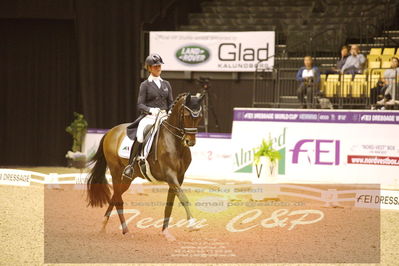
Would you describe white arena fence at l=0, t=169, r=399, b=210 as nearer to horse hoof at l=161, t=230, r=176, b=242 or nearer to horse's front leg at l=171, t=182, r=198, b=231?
horse hoof at l=161, t=230, r=176, b=242

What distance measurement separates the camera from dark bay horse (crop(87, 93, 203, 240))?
7602 mm

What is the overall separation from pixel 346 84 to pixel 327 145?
2.39 metres

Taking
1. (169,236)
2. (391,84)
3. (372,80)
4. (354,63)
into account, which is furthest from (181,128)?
(354,63)

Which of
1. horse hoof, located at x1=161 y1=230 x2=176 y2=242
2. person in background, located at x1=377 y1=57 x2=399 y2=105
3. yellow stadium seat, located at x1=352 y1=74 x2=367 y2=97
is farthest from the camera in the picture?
yellow stadium seat, located at x1=352 y1=74 x2=367 y2=97

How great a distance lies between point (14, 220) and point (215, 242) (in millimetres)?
3059

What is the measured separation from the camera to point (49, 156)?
1953 cm

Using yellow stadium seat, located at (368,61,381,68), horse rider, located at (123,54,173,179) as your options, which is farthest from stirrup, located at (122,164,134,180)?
yellow stadium seat, located at (368,61,381,68)

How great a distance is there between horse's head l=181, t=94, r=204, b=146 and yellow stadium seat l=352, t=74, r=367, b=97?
8.68 metres

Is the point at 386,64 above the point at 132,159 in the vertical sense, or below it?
above

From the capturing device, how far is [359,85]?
15.5 m

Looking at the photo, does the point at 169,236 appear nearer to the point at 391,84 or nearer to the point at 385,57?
the point at 391,84

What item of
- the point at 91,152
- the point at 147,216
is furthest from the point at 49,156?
the point at 147,216

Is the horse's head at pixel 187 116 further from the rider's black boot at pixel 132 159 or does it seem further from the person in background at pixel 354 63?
the person in background at pixel 354 63

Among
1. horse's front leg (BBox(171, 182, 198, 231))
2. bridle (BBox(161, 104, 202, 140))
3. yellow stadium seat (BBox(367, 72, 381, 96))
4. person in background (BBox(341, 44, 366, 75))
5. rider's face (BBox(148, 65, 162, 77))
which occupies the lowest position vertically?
horse's front leg (BBox(171, 182, 198, 231))
